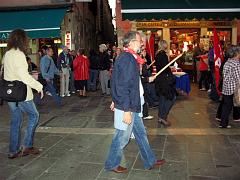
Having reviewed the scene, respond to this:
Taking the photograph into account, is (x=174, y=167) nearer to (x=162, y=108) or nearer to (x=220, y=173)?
(x=220, y=173)

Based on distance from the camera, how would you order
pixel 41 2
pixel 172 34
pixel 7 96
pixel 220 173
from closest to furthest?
1. pixel 220 173
2. pixel 7 96
3. pixel 41 2
4. pixel 172 34

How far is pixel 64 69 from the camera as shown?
13523 mm

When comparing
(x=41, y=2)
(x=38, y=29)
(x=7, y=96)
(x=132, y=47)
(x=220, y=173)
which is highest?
(x=41, y=2)

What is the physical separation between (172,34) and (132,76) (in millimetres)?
13217

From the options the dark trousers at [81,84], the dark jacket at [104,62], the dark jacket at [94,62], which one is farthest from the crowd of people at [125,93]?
the dark jacket at [94,62]

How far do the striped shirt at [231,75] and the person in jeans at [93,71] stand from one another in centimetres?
784

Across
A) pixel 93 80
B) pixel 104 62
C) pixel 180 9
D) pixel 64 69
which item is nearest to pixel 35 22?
pixel 64 69

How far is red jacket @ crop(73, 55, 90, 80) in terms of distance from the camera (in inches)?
543

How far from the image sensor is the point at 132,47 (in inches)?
200

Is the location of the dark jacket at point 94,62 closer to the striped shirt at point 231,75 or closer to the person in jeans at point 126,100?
the striped shirt at point 231,75

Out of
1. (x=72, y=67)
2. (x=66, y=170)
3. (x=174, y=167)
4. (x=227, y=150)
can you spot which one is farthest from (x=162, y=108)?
(x=72, y=67)

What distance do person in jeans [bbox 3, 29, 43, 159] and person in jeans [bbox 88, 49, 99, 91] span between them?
29.6ft

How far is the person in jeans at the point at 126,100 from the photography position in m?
4.86

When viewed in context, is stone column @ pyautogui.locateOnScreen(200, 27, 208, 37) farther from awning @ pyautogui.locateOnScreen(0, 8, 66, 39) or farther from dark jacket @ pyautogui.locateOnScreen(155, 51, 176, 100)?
dark jacket @ pyautogui.locateOnScreen(155, 51, 176, 100)
